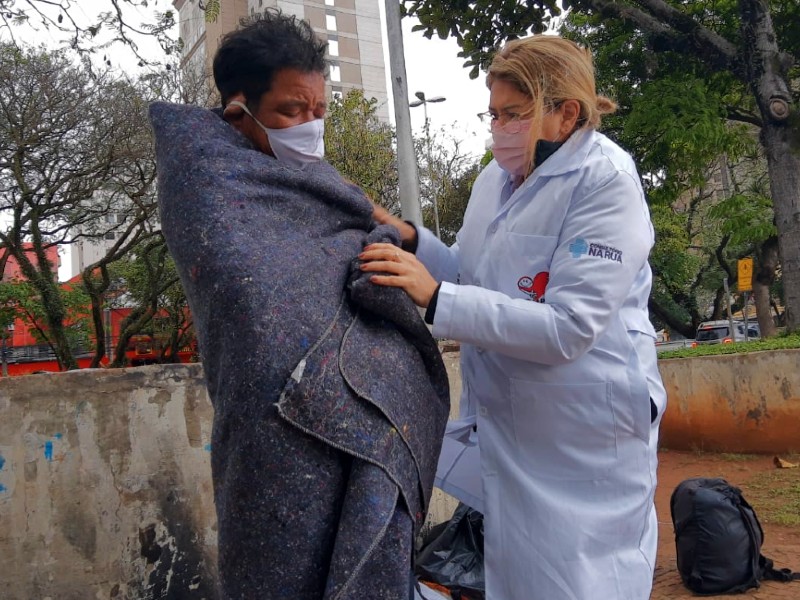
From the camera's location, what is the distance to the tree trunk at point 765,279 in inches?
684

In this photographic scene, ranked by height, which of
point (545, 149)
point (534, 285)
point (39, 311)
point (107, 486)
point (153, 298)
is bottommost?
point (107, 486)

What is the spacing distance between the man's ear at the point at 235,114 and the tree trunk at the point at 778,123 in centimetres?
840

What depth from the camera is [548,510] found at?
1.46 meters

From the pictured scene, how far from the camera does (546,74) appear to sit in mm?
1571

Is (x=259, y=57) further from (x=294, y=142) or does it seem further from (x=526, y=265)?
(x=526, y=265)

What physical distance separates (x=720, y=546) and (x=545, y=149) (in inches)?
127

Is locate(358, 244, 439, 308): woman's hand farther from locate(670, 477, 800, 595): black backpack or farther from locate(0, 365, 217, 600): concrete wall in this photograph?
locate(670, 477, 800, 595): black backpack

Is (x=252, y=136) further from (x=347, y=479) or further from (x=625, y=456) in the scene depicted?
(x=625, y=456)

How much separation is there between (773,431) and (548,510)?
6.94 metres

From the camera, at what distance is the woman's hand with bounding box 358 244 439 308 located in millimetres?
1345

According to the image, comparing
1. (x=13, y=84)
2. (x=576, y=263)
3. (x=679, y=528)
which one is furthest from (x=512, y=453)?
(x=13, y=84)

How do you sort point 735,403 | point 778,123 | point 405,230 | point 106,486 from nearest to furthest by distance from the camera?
point 405,230 < point 106,486 < point 735,403 < point 778,123

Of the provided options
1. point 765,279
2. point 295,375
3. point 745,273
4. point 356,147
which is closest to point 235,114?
point 295,375

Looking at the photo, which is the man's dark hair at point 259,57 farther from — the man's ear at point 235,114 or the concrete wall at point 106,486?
the concrete wall at point 106,486
